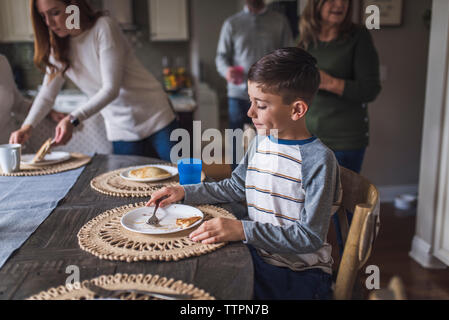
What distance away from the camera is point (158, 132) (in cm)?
202

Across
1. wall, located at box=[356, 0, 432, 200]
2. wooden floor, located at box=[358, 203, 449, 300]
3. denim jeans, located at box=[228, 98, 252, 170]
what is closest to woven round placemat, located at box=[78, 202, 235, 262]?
wooden floor, located at box=[358, 203, 449, 300]

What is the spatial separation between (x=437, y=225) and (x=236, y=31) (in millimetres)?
1720

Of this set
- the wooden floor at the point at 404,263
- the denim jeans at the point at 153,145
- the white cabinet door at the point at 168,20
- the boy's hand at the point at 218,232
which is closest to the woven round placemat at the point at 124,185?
the boy's hand at the point at 218,232

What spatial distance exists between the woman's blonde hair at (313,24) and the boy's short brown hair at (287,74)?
0.87 metres

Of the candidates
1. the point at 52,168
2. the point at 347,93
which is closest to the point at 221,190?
the point at 52,168

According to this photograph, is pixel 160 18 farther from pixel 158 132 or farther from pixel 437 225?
pixel 437 225

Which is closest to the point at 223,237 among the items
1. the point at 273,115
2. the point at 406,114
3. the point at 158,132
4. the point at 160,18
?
the point at 273,115

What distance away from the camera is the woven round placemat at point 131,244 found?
794mm

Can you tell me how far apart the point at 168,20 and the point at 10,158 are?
3.29 metres

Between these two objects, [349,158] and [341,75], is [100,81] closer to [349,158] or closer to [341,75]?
[341,75]

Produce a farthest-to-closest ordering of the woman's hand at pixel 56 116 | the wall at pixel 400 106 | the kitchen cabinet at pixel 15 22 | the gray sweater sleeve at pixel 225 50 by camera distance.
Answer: the kitchen cabinet at pixel 15 22 < the wall at pixel 400 106 < the gray sweater sleeve at pixel 225 50 < the woman's hand at pixel 56 116

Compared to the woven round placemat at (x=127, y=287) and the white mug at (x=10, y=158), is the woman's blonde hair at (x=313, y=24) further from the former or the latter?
the woven round placemat at (x=127, y=287)

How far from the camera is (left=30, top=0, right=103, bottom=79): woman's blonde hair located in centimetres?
174

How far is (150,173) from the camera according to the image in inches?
53.3
